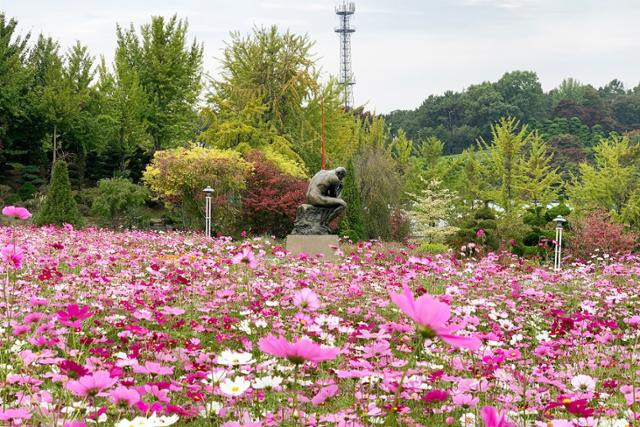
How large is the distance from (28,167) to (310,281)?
23491 mm

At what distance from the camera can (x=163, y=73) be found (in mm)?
28000

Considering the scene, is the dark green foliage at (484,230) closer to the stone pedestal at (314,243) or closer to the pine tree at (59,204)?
the stone pedestal at (314,243)

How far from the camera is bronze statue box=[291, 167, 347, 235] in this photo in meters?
12.7

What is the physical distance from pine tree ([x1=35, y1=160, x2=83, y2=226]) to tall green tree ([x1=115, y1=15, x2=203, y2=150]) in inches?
416

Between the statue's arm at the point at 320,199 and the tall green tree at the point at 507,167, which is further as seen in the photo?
the tall green tree at the point at 507,167

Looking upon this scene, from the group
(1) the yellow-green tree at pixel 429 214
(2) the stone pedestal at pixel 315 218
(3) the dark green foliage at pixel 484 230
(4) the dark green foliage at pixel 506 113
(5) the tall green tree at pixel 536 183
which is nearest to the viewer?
(2) the stone pedestal at pixel 315 218

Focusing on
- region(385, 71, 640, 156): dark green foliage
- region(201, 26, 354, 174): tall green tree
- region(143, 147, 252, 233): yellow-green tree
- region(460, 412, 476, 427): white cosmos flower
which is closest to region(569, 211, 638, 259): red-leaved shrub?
region(143, 147, 252, 233): yellow-green tree

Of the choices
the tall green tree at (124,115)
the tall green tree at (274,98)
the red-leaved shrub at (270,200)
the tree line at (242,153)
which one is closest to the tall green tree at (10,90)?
the tree line at (242,153)

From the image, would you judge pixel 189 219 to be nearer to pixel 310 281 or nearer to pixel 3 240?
pixel 3 240

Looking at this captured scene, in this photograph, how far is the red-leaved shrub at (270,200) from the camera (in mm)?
18609

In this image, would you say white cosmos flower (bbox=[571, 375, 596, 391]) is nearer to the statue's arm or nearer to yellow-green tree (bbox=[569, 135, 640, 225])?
the statue's arm

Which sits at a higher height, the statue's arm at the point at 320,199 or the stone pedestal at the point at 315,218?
the statue's arm at the point at 320,199

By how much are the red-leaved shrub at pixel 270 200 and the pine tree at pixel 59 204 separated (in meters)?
4.86

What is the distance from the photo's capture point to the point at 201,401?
1996 mm
